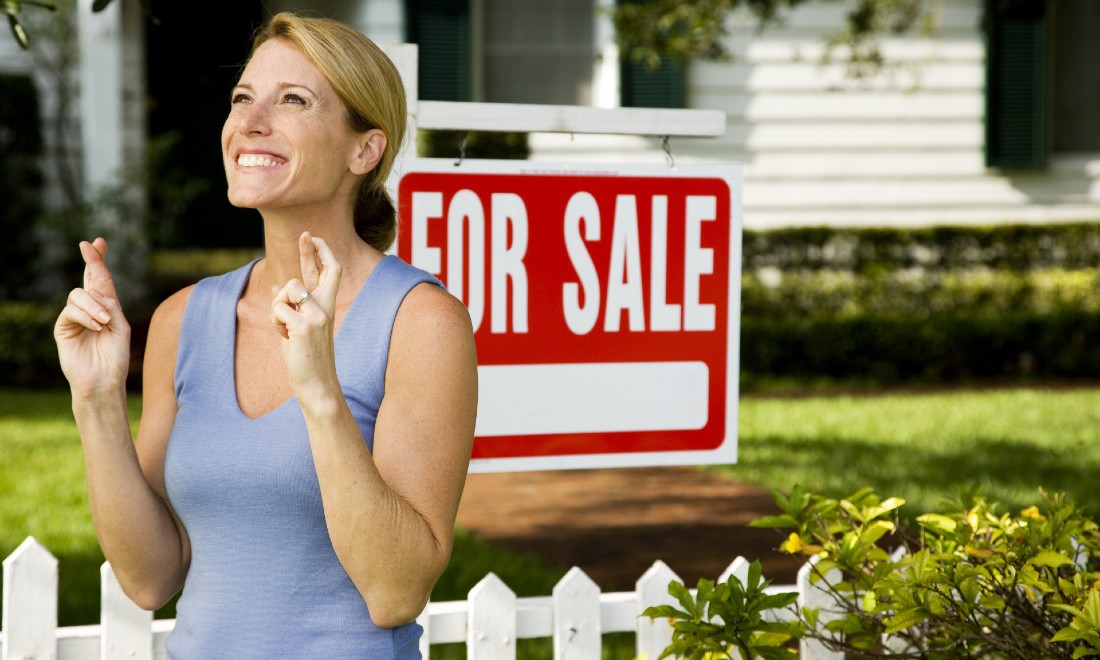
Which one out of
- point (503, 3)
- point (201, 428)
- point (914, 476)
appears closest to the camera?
point (201, 428)

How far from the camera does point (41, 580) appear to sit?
110 inches

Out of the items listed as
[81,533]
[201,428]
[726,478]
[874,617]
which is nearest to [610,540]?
[726,478]

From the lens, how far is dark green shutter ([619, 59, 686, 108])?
11977mm

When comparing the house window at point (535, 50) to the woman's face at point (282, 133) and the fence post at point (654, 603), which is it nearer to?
the fence post at point (654, 603)

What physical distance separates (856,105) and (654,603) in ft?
34.4

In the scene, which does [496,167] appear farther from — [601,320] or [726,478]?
[726,478]

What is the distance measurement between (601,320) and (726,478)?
4.93 meters

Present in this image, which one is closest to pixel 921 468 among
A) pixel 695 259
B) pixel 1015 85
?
pixel 695 259

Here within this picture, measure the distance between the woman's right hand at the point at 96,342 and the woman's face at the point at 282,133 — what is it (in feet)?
0.81

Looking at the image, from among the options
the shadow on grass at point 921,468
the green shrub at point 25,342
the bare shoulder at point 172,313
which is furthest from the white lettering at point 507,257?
the green shrub at point 25,342

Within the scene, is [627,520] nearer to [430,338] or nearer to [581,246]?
[581,246]

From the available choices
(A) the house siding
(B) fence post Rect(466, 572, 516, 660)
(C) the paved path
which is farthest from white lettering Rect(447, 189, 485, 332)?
(A) the house siding

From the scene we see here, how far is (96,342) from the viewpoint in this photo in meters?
1.98

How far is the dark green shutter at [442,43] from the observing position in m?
12.0
